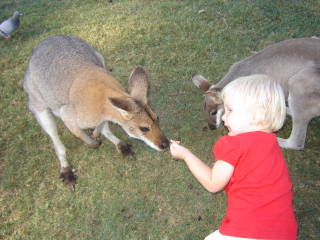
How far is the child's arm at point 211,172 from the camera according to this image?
7.12ft

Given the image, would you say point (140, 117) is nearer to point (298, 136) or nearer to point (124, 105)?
point (124, 105)

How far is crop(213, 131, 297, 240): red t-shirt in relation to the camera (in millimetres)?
2115

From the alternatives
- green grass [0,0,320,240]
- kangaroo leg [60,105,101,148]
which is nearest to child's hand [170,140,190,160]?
green grass [0,0,320,240]

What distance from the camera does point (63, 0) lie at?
24.2ft

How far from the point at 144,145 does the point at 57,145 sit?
37.2 inches

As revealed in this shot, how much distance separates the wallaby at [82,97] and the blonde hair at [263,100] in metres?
1.10

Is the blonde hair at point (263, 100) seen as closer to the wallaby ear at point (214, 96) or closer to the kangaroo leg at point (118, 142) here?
the wallaby ear at point (214, 96)

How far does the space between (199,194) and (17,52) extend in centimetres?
390

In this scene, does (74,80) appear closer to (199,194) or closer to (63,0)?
(199,194)

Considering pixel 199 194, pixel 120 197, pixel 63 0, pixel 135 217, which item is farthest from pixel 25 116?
pixel 63 0

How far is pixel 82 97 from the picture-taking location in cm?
328

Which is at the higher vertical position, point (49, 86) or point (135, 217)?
point (49, 86)

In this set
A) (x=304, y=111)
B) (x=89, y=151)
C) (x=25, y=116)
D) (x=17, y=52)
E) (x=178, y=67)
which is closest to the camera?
(x=304, y=111)

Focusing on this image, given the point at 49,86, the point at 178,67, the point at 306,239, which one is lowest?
the point at 306,239
